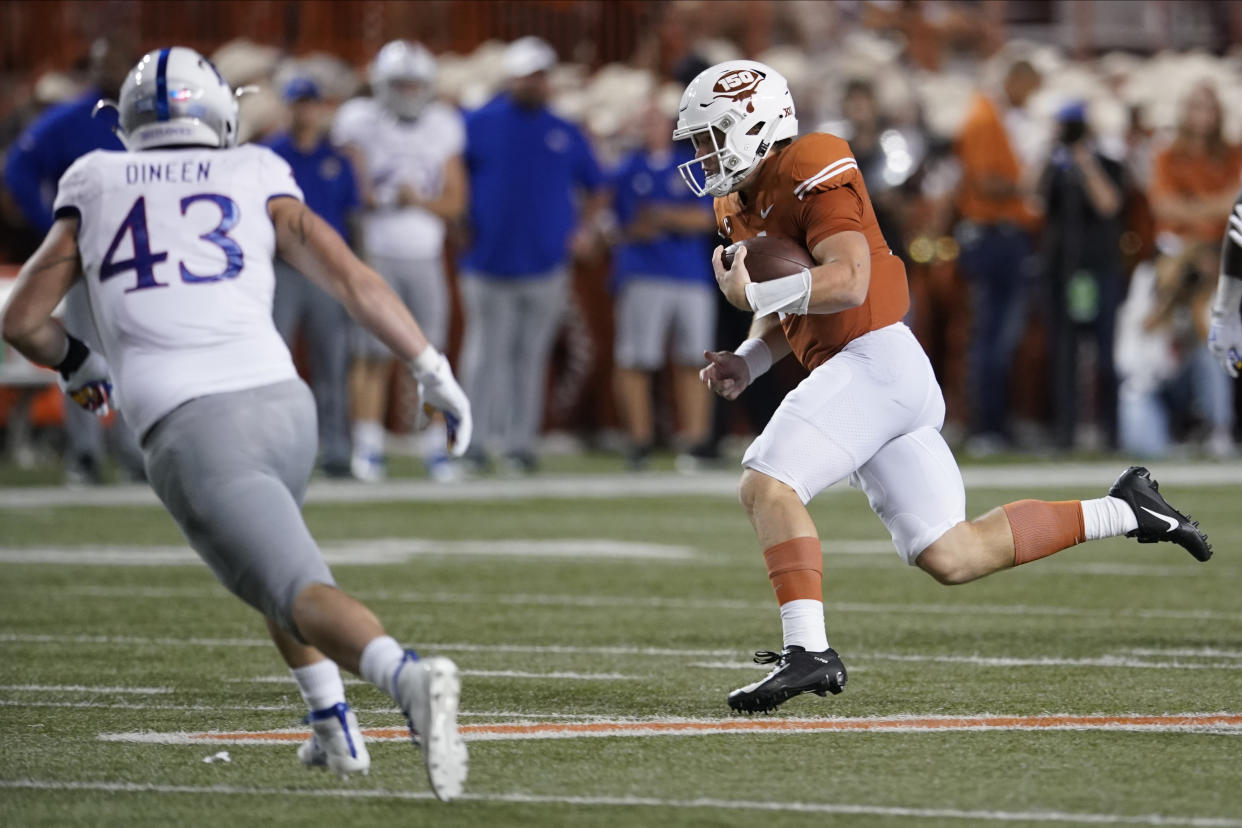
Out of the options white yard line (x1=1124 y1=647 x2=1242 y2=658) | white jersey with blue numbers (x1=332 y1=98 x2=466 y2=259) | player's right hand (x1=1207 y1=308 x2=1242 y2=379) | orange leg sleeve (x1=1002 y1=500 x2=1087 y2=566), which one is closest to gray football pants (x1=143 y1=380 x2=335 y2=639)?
orange leg sleeve (x1=1002 y1=500 x2=1087 y2=566)

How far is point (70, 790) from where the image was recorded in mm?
4727

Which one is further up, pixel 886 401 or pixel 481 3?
pixel 481 3

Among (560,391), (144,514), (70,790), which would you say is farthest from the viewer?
(560,391)

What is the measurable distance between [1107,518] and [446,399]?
2102 millimetres

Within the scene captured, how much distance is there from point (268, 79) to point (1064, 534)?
1081 cm

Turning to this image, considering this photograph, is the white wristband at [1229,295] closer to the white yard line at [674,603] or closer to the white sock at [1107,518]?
the white yard line at [674,603]

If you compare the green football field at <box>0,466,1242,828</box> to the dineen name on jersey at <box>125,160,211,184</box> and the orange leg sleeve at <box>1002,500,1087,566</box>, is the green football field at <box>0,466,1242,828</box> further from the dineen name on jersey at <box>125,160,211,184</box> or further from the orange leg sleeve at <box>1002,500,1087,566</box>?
the dineen name on jersey at <box>125,160,211,184</box>

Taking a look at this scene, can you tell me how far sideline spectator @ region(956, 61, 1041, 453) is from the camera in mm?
15617

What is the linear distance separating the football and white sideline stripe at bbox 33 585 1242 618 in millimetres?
2497

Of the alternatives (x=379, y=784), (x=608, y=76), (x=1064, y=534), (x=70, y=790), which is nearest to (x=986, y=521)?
(x=1064, y=534)

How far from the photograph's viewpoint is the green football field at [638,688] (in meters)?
4.55

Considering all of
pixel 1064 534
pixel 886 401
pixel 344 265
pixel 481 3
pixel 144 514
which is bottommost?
pixel 144 514

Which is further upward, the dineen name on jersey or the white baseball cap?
the white baseball cap

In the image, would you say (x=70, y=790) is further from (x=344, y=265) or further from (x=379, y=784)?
(x=344, y=265)
